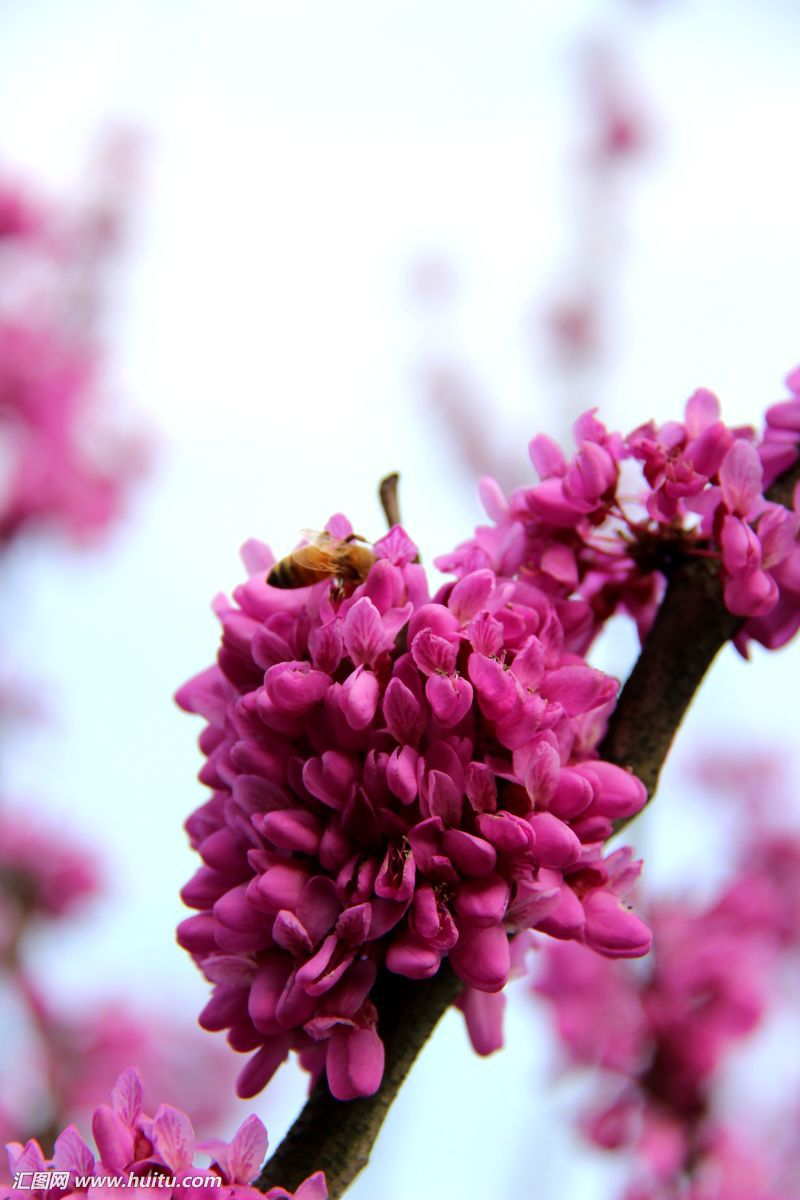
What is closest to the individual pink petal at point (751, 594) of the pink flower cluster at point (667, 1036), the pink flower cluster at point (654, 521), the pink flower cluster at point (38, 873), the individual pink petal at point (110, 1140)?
the pink flower cluster at point (654, 521)

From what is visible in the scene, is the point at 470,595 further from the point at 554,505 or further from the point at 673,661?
the point at 673,661

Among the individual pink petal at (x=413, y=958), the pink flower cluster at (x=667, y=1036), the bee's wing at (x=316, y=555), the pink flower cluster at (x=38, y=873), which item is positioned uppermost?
the bee's wing at (x=316, y=555)

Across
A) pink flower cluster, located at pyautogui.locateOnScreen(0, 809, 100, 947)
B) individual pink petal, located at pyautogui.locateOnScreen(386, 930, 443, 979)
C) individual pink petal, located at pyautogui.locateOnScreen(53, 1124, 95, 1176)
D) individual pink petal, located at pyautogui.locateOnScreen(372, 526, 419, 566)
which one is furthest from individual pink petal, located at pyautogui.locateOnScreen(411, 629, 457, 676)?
pink flower cluster, located at pyautogui.locateOnScreen(0, 809, 100, 947)

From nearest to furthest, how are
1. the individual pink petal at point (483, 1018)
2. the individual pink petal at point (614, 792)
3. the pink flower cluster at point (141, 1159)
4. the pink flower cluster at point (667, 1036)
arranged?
the pink flower cluster at point (141, 1159)
the individual pink petal at point (614, 792)
the individual pink petal at point (483, 1018)
the pink flower cluster at point (667, 1036)

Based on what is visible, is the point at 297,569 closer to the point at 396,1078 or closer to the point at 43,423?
the point at 396,1078

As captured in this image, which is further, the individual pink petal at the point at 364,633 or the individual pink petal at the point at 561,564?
the individual pink petal at the point at 561,564

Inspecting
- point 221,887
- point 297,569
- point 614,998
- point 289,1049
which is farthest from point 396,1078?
point 614,998

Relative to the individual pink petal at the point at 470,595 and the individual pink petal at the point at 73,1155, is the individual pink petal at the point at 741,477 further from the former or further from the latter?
the individual pink petal at the point at 73,1155
